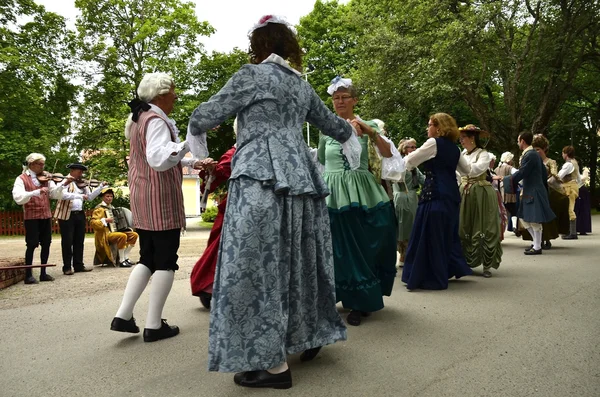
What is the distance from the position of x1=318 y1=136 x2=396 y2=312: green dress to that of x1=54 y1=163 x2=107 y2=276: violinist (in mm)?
5878

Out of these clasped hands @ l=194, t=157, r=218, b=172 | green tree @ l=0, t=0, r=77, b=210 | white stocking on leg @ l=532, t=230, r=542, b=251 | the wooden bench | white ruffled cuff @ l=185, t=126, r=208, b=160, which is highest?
green tree @ l=0, t=0, r=77, b=210

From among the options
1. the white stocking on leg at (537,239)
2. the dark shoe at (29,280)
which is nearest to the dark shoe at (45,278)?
the dark shoe at (29,280)

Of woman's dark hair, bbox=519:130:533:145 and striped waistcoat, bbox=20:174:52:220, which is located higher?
woman's dark hair, bbox=519:130:533:145

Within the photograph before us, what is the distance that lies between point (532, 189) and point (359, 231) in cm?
560

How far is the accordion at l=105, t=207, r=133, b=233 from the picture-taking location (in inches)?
393

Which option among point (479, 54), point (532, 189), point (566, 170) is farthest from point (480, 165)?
point (479, 54)

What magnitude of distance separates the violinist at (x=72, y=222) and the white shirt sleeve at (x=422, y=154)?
595 cm

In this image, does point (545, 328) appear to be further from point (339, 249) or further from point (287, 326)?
point (287, 326)

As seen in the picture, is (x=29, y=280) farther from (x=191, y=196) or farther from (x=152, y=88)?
(x=191, y=196)

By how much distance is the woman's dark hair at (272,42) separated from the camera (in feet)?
10.2

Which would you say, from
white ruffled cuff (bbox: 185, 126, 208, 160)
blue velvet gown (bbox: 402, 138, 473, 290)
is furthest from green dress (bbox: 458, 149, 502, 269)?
white ruffled cuff (bbox: 185, 126, 208, 160)

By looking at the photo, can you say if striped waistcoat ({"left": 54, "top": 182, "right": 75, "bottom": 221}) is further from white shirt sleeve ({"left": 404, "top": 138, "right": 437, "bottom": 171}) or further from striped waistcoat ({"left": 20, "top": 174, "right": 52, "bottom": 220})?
white shirt sleeve ({"left": 404, "top": 138, "right": 437, "bottom": 171})

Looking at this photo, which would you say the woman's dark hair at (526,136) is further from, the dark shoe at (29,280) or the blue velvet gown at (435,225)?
the dark shoe at (29,280)

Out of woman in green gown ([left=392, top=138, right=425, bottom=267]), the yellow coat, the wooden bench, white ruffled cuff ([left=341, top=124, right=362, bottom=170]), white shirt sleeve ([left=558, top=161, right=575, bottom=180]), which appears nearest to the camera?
white ruffled cuff ([left=341, top=124, right=362, bottom=170])
